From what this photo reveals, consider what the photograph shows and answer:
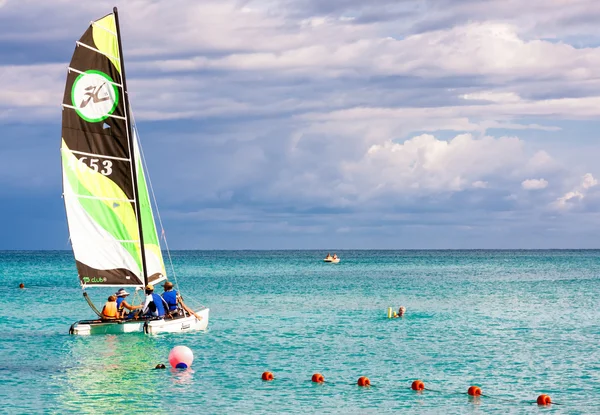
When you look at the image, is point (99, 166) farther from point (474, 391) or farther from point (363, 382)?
point (474, 391)

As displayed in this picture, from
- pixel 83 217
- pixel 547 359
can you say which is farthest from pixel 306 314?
pixel 547 359

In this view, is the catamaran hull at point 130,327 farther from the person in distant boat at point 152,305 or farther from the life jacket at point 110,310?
the person in distant boat at point 152,305

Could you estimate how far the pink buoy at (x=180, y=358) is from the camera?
105 ft

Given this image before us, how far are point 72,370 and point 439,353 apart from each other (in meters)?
14.5

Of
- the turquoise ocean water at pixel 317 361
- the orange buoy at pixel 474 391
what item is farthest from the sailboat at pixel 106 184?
the orange buoy at pixel 474 391

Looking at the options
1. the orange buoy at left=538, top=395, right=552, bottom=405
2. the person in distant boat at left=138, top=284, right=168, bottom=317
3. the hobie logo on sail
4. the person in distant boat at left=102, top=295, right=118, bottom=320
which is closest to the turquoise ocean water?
the orange buoy at left=538, top=395, right=552, bottom=405

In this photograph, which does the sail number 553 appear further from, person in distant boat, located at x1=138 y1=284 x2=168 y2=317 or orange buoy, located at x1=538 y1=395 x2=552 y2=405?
orange buoy, located at x1=538 y1=395 x2=552 y2=405

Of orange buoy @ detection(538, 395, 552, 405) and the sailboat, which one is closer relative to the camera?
orange buoy @ detection(538, 395, 552, 405)

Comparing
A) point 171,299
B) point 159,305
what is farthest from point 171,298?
point 159,305

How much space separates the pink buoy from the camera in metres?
31.9

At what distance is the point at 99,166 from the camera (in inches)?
1634

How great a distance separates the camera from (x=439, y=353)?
37969 mm

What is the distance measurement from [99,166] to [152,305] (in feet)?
21.5

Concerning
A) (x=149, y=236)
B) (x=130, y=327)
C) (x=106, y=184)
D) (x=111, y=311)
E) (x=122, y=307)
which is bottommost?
(x=130, y=327)
